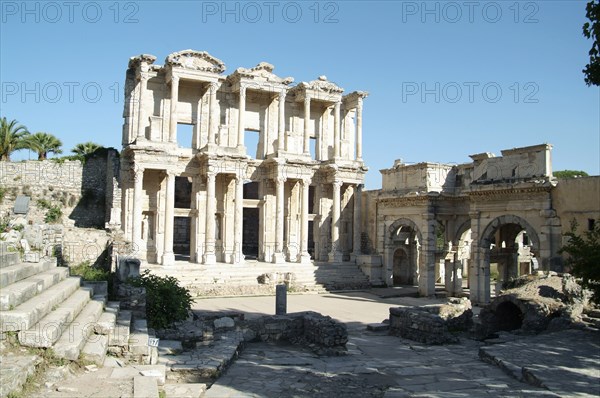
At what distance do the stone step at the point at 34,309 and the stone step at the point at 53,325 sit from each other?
0.09m

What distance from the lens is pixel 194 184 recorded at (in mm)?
27047

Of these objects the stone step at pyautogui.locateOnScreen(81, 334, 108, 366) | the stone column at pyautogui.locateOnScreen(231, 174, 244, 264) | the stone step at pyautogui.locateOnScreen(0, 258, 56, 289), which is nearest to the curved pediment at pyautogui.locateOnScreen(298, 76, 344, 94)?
the stone column at pyautogui.locateOnScreen(231, 174, 244, 264)

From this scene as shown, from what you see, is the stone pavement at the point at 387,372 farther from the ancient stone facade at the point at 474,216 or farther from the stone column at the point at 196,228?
the stone column at the point at 196,228

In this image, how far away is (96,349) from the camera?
8695mm

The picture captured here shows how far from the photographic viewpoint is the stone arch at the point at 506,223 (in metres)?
19.8

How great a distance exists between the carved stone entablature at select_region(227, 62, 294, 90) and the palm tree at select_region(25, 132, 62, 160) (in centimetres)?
1373

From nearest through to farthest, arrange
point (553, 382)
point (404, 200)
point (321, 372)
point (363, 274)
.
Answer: point (553, 382)
point (321, 372)
point (404, 200)
point (363, 274)

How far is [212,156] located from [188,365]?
1693 cm

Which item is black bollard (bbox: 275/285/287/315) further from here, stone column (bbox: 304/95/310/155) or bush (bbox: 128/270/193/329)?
stone column (bbox: 304/95/310/155)

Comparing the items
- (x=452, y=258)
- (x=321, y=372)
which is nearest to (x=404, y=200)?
(x=452, y=258)

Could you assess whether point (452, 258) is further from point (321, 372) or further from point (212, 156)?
point (321, 372)

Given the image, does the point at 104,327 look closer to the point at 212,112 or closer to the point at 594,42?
the point at 594,42

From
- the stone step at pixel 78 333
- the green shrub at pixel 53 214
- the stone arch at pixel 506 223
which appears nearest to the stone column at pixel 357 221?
the stone arch at pixel 506 223

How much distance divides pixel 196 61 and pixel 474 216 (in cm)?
1535
